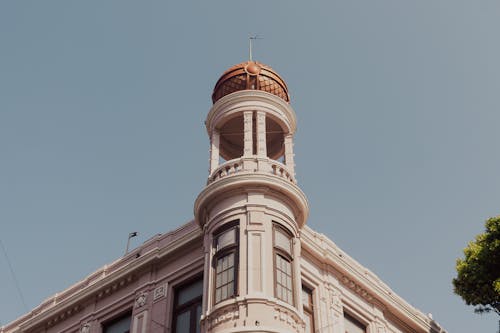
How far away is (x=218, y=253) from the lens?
24.0 meters

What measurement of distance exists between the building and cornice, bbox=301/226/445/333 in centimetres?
5

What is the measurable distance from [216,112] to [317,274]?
759cm

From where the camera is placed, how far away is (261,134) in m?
27.2

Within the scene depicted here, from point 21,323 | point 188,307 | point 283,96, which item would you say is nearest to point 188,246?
point 188,307

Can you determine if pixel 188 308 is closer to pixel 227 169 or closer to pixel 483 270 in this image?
pixel 227 169

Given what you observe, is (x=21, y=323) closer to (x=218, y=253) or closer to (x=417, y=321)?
(x=218, y=253)

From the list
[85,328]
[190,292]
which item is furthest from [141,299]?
[85,328]

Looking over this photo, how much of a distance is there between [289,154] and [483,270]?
→ 387 inches

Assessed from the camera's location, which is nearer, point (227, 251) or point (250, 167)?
point (227, 251)

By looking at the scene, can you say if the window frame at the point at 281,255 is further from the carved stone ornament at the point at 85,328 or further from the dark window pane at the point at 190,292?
the carved stone ornament at the point at 85,328

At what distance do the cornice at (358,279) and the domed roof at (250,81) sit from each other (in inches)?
233

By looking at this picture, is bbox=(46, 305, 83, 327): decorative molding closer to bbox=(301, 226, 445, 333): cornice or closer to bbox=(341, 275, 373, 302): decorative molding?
bbox=(301, 226, 445, 333): cornice

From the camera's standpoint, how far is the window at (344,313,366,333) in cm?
2770

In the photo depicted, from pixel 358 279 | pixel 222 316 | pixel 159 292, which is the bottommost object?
pixel 222 316
